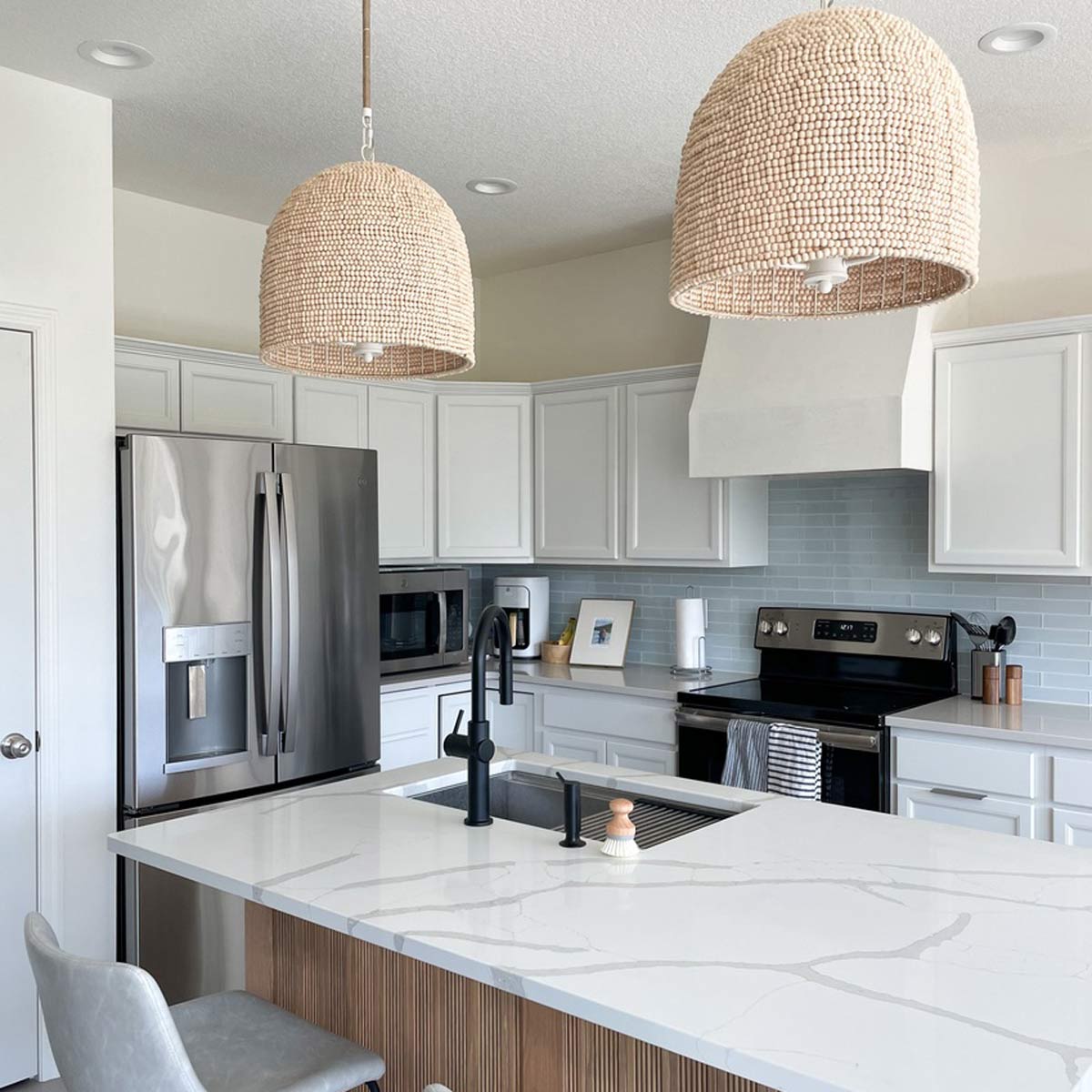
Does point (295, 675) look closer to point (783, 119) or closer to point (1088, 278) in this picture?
point (783, 119)

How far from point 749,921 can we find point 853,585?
2.82 m

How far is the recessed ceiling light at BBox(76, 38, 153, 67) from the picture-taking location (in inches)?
113

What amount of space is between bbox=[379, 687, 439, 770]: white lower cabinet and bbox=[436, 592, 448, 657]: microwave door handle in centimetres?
25

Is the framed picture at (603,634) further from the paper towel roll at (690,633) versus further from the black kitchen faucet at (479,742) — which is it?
the black kitchen faucet at (479,742)

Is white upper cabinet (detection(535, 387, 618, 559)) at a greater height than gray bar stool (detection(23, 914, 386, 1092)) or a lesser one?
greater

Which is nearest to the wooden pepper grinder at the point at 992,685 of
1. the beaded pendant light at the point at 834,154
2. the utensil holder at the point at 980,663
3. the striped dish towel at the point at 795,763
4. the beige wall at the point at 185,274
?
the utensil holder at the point at 980,663

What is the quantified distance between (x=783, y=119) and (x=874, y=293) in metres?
0.48

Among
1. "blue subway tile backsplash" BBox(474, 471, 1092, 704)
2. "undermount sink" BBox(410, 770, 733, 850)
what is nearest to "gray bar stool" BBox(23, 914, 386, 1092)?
"undermount sink" BBox(410, 770, 733, 850)

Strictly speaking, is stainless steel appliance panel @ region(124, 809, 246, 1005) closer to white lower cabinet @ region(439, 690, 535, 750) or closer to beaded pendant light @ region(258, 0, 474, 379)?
white lower cabinet @ region(439, 690, 535, 750)

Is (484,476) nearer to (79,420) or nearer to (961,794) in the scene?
(79,420)

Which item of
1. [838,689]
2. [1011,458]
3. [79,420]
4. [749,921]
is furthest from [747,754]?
[79,420]

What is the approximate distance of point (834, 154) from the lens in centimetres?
126

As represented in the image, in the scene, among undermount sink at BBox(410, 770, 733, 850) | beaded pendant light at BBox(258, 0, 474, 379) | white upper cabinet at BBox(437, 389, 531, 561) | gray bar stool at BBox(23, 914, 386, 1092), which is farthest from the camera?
white upper cabinet at BBox(437, 389, 531, 561)

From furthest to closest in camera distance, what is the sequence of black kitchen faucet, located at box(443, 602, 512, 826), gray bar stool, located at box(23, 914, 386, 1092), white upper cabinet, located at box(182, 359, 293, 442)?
white upper cabinet, located at box(182, 359, 293, 442)
black kitchen faucet, located at box(443, 602, 512, 826)
gray bar stool, located at box(23, 914, 386, 1092)
